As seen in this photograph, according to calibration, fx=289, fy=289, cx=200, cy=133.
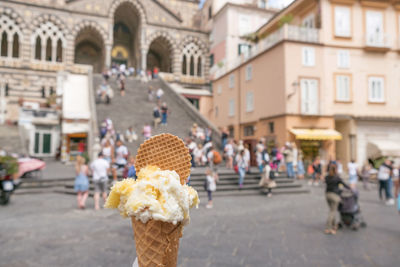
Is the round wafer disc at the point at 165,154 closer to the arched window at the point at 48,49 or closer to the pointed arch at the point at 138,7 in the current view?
the pointed arch at the point at 138,7

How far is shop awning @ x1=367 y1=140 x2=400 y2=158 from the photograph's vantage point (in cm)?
1836

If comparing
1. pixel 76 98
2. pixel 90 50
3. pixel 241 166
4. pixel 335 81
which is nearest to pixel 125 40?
pixel 90 50

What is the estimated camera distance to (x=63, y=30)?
1080 inches

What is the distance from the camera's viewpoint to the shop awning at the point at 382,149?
18359 mm

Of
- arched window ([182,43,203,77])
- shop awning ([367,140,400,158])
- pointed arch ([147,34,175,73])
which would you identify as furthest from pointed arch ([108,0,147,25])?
shop awning ([367,140,400,158])

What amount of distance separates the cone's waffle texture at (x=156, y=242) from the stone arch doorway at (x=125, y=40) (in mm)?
32549

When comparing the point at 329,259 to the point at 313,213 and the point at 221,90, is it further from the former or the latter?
the point at 221,90

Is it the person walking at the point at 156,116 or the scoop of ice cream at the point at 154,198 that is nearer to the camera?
the scoop of ice cream at the point at 154,198

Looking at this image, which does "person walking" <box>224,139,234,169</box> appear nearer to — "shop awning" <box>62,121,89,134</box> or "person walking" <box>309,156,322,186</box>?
"person walking" <box>309,156,322,186</box>

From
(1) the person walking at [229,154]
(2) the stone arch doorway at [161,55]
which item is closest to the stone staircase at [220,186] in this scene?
(1) the person walking at [229,154]

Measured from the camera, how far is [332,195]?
624cm

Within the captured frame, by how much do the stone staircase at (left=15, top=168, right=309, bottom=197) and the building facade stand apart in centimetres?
1094

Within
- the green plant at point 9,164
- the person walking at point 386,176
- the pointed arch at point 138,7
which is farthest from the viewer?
the pointed arch at point 138,7

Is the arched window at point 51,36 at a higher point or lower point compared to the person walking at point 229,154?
higher
